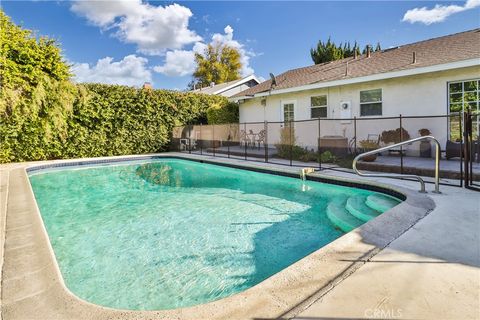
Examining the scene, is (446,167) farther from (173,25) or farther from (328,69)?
(173,25)

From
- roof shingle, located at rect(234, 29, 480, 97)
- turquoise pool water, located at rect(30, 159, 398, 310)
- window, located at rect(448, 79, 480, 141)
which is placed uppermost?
roof shingle, located at rect(234, 29, 480, 97)

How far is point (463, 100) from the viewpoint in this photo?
8.66 metres

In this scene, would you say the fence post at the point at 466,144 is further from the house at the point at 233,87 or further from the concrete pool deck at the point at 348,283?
the house at the point at 233,87

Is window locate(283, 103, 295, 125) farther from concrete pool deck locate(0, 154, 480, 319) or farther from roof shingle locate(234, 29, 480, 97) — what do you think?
concrete pool deck locate(0, 154, 480, 319)

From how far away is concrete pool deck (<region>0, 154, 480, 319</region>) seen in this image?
6.45ft

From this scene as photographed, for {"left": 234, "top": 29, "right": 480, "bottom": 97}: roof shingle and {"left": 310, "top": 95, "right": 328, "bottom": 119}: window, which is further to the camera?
{"left": 310, "top": 95, "right": 328, "bottom": 119}: window

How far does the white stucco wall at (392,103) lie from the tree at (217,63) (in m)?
25.7

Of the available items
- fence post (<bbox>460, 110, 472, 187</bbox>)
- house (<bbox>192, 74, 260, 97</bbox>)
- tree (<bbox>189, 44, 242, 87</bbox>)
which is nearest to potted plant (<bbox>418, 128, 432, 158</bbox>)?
fence post (<bbox>460, 110, 472, 187</bbox>)

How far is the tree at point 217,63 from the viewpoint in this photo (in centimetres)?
3769

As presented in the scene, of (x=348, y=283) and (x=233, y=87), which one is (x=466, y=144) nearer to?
(x=348, y=283)

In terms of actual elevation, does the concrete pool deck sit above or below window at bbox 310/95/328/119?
below

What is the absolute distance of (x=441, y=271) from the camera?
2.42 meters

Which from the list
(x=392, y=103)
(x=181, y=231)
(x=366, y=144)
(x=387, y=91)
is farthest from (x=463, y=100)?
(x=181, y=231)

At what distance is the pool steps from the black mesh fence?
1.64 m
